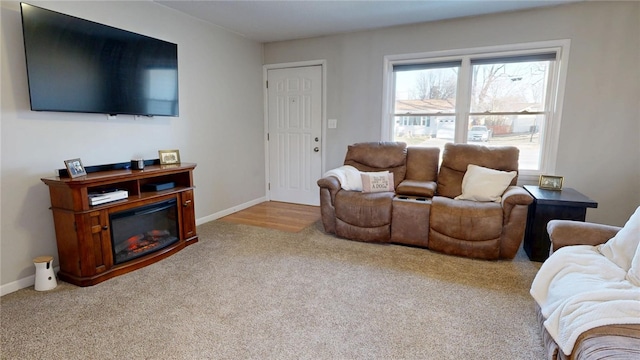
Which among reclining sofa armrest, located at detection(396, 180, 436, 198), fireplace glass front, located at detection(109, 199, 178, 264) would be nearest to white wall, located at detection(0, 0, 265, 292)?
fireplace glass front, located at detection(109, 199, 178, 264)

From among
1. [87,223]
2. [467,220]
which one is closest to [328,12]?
[467,220]

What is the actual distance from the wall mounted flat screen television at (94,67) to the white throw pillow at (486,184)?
9.81ft

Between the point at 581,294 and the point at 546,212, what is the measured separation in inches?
61.8

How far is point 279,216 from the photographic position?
4121 millimetres

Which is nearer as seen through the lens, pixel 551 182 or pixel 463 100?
pixel 551 182

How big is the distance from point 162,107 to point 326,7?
188 cm

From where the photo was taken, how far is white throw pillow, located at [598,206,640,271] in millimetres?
1628

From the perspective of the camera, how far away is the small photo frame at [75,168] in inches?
90.2

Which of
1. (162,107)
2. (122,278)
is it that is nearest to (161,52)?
(162,107)

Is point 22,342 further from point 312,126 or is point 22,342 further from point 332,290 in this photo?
point 312,126

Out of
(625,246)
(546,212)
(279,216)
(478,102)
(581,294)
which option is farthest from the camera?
(279,216)

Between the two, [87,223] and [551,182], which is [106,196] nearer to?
[87,223]

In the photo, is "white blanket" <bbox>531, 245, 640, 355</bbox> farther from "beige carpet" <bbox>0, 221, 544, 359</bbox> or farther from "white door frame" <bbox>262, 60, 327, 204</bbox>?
"white door frame" <bbox>262, 60, 327, 204</bbox>

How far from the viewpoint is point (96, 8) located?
8.64 feet
